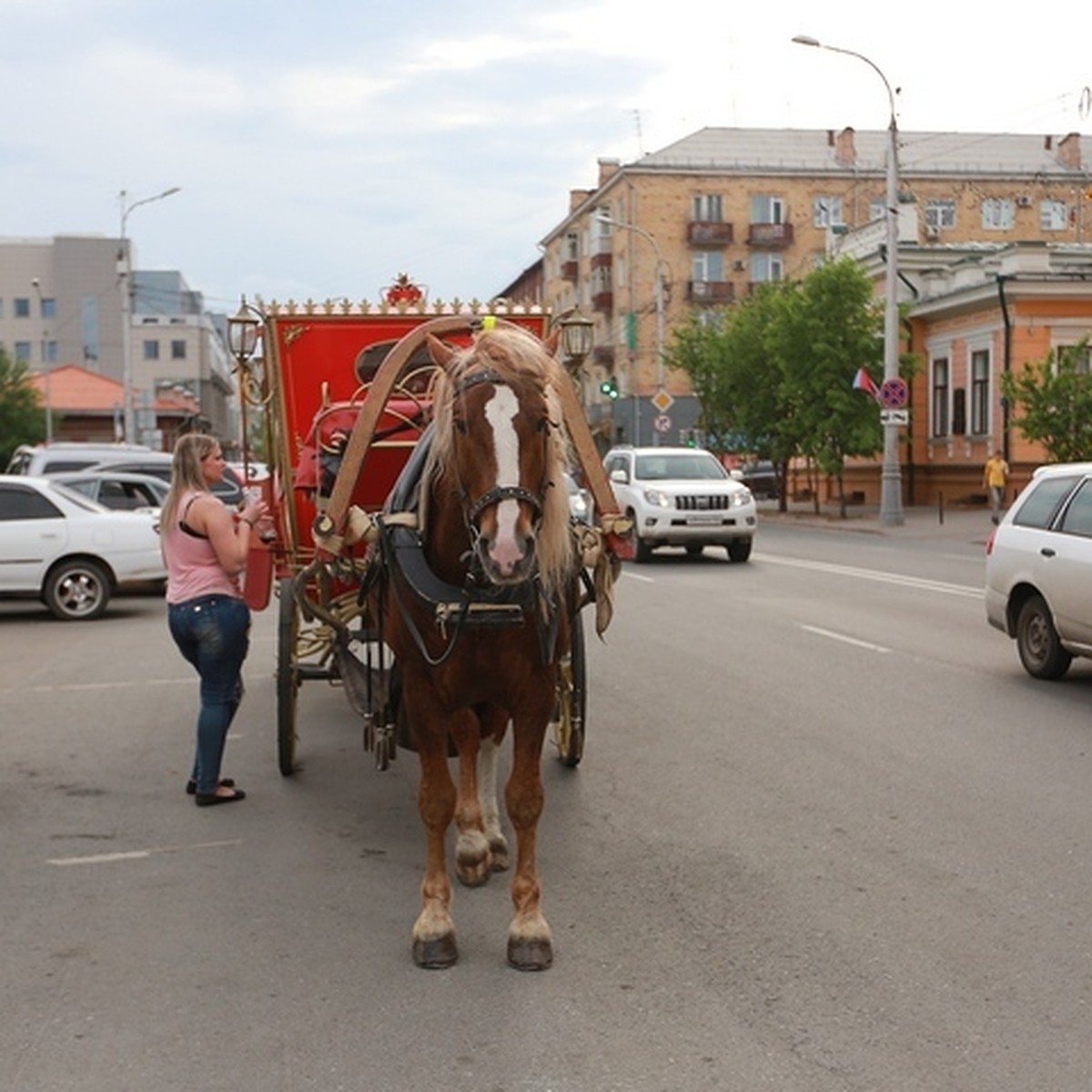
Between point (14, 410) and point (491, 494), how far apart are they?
2794 inches

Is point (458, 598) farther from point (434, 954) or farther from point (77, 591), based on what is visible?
point (77, 591)

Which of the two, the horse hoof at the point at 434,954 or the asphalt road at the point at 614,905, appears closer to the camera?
the asphalt road at the point at 614,905

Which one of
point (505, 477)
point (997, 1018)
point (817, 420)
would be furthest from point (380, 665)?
point (817, 420)

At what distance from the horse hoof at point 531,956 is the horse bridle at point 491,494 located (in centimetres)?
145

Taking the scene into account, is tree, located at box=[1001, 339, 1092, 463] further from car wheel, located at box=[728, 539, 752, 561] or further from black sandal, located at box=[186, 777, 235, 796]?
black sandal, located at box=[186, 777, 235, 796]

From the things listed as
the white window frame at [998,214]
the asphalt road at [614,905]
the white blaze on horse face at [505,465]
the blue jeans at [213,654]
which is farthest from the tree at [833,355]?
the white window frame at [998,214]

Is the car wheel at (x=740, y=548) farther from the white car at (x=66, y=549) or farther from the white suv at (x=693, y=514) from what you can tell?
the white car at (x=66, y=549)

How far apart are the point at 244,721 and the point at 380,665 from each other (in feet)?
12.8

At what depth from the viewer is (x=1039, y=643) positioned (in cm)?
1155

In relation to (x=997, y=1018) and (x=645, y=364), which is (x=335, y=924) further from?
(x=645, y=364)

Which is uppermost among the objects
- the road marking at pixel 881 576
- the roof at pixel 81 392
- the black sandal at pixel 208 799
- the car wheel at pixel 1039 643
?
the roof at pixel 81 392

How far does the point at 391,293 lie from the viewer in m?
9.60

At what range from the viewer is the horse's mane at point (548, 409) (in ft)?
16.3

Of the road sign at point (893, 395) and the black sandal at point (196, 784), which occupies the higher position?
the road sign at point (893, 395)
